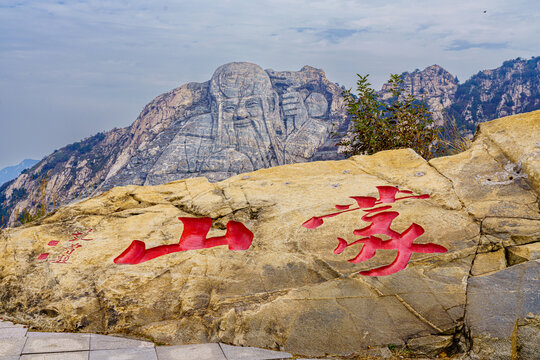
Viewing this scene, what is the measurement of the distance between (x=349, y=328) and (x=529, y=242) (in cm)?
176

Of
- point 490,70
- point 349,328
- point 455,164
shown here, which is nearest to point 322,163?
point 455,164

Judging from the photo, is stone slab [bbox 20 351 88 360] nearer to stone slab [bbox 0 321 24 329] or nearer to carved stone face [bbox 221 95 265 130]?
stone slab [bbox 0 321 24 329]

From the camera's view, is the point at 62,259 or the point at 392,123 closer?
the point at 62,259

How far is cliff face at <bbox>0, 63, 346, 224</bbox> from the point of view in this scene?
32750mm

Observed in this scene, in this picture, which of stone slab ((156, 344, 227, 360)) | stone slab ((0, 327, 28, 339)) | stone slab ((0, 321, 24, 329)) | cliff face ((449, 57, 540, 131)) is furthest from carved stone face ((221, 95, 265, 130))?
stone slab ((156, 344, 227, 360))

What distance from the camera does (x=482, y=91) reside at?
134 ft

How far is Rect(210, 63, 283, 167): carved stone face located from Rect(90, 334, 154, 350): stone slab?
1219 inches

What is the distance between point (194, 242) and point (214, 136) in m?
31.1

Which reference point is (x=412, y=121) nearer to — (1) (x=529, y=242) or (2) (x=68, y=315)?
(1) (x=529, y=242)

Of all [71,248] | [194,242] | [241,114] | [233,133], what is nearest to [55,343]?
[71,248]

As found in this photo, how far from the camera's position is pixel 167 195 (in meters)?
4.65

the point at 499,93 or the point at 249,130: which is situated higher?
the point at 499,93

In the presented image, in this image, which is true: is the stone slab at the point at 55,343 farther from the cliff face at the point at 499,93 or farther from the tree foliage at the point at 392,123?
the cliff face at the point at 499,93

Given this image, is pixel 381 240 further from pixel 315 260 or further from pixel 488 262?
pixel 488 262
